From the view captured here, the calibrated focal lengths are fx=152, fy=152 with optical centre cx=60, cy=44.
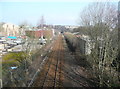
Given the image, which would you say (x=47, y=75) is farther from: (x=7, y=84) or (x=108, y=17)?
(x=108, y=17)

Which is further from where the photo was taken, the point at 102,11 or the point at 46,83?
the point at 102,11

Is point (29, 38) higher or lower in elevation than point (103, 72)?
higher

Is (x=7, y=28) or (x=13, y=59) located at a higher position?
(x=7, y=28)

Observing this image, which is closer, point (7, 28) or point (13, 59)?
point (13, 59)

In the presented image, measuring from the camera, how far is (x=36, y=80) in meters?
5.45

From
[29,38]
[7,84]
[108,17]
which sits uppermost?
[108,17]

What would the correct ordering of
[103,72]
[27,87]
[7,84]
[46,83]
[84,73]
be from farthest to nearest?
[84,73] → [46,83] → [103,72] → [27,87] → [7,84]

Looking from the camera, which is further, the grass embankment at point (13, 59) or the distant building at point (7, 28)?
the distant building at point (7, 28)

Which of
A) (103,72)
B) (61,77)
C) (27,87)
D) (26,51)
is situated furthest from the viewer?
(26,51)

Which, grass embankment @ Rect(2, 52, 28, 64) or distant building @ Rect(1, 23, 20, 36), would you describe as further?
distant building @ Rect(1, 23, 20, 36)

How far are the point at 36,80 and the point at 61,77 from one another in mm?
997

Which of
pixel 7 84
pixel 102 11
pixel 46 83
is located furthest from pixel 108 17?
pixel 7 84

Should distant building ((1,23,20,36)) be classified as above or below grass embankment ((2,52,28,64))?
above

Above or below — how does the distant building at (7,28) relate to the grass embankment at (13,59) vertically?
above
